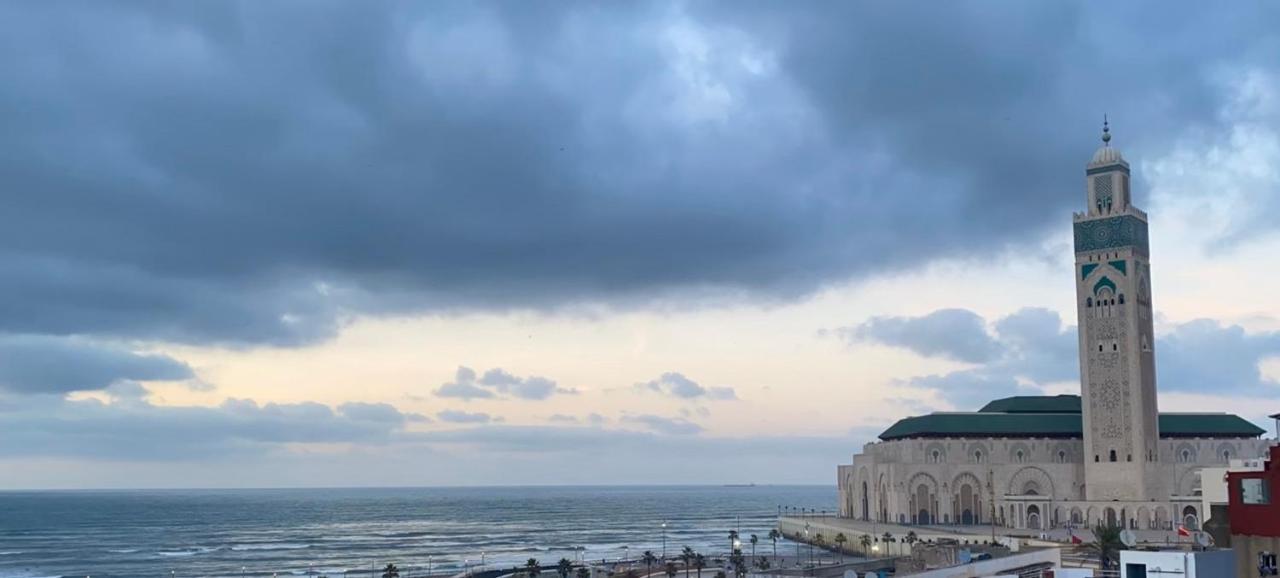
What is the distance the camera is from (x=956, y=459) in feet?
378

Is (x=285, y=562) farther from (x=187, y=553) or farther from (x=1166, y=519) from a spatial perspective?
(x=1166, y=519)

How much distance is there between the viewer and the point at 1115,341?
105 metres

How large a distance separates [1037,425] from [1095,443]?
1082 centimetres

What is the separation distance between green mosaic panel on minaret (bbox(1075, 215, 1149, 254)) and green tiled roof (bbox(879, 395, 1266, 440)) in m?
Answer: 18.7

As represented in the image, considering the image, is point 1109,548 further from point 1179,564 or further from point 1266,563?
point 1179,564

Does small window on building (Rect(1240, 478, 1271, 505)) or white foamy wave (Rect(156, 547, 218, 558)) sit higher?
small window on building (Rect(1240, 478, 1271, 505))

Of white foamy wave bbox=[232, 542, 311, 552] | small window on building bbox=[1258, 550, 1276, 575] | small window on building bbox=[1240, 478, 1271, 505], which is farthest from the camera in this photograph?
white foamy wave bbox=[232, 542, 311, 552]

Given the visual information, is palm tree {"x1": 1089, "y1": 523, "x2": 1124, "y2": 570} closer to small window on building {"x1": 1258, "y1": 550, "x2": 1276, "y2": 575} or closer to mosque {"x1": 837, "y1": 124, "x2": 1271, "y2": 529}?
small window on building {"x1": 1258, "y1": 550, "x2": 1276, "y2": 575}

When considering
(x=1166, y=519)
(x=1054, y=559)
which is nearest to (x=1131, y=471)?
(x=1166, y=519)

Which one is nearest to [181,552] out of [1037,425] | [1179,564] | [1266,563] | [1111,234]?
[1037,425]

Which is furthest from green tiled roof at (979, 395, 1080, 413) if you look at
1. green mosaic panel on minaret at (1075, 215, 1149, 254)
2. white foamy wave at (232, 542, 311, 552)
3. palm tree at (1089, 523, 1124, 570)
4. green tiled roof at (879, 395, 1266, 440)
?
white foamy wave at (232, 542, 311, 552)

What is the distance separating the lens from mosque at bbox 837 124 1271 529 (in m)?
104

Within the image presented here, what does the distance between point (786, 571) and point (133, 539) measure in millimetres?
136370

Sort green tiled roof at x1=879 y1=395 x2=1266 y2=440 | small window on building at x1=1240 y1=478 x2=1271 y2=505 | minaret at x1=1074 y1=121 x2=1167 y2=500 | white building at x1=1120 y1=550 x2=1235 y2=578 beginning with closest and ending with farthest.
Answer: white building at x1=1120 y1=550 x2=1235 y2=578 → small window on building at x1=1240 y1=478 x2=1271 y2=505 → minaret at x1=1074 y1=121 x2=1167 y2=500 → green tiled roof at x1=879 y1=395 x2=1266 y2=440
